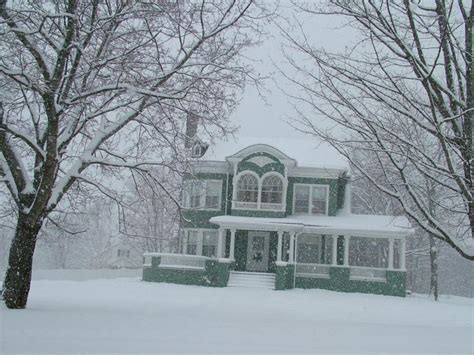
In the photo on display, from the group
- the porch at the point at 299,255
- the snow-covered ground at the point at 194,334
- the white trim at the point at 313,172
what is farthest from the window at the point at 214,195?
the snow-covered ground at the point at 194,334

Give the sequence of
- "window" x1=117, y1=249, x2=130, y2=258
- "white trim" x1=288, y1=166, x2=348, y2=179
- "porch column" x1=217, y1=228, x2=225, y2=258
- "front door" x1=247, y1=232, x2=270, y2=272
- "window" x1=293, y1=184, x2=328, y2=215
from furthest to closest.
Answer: "window" x1=117, y1=249, x2=130, y2=258 → "window" x1=293, y1=184, x2=328, y2=215 → "front door" x1=247, y1=232, x2=270, y2=272 → "white trim" x1=288, y1=166, x2=348, y2=179 → "porch column" x1=217, y1=228, x2=225, y2=258

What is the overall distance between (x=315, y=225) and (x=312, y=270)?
2.41 metres

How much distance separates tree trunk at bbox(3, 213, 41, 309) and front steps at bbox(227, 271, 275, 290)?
14567mm

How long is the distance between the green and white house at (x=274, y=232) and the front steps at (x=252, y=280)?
49 mm

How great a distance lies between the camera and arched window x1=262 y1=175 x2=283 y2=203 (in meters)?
25.8

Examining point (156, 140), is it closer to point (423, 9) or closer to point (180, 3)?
point (180, 3)

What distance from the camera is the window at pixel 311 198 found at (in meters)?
26.3

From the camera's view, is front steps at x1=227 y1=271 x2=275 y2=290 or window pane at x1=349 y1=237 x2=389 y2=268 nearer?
front steps at x1=227 y1=271 x2=275 y2=290

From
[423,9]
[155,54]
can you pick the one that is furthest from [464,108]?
[155,54]

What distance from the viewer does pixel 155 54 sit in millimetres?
10883

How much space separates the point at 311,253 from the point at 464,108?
20.1 m

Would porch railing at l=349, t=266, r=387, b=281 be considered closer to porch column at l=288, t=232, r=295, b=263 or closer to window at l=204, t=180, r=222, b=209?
porch column at l=288, t=232, r=295, b=263

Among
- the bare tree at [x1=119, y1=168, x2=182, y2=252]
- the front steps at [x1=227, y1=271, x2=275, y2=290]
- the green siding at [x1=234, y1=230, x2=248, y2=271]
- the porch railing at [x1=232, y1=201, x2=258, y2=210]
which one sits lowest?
the front steps at [x1=227, y1=271, x2=275, y2=290]

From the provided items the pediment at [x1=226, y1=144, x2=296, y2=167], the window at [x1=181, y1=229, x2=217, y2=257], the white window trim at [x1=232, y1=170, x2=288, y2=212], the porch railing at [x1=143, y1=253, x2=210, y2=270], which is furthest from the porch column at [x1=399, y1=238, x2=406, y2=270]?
the porch railing at [x1=143, y1=253, x2=210, y2=270]
